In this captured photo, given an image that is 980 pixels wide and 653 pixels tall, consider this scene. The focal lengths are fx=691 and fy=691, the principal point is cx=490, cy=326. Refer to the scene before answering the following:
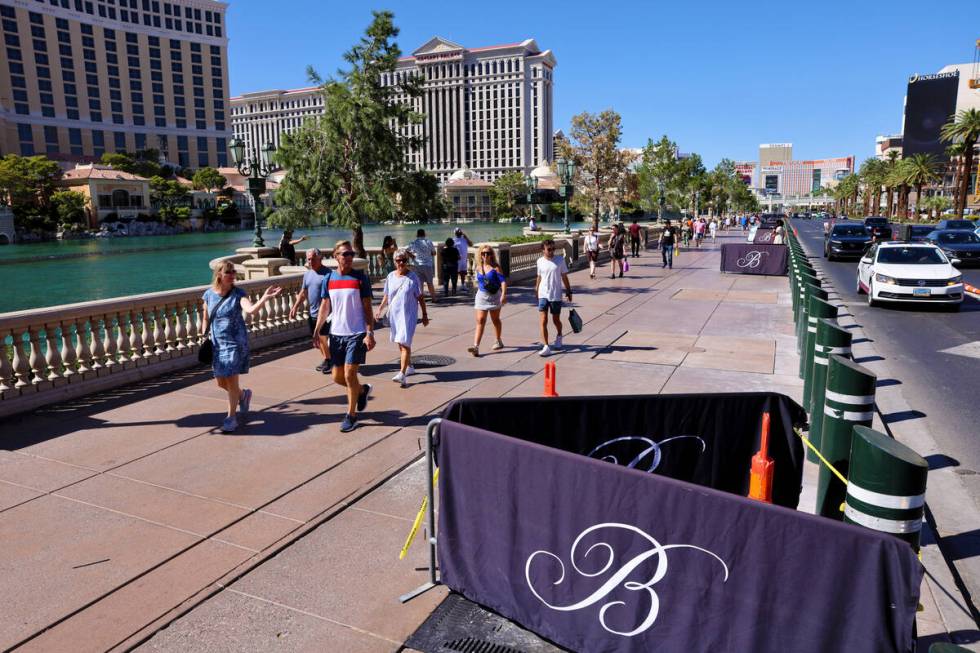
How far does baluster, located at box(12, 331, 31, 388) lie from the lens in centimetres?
805

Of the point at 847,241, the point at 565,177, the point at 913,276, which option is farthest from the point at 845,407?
the point at 847,241

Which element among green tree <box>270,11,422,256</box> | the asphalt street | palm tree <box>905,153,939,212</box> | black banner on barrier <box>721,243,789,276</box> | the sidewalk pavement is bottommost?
the asphalt street

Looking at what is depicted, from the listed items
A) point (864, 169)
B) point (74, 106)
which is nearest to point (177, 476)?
point (864, 169)

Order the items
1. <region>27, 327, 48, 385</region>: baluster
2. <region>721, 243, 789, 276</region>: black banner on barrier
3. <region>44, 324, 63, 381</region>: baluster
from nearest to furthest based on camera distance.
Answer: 1. <region>27, 327, 48, 385</region>: baluster
2. <region>44, 324, 63, 381</region>: baluster
3. <region>721, 243, 789, 276</region>: black banner on barrier

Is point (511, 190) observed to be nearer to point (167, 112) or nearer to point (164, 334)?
point (167, 112)

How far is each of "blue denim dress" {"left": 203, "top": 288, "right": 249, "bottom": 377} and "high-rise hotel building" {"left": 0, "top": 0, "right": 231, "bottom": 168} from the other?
519 ft

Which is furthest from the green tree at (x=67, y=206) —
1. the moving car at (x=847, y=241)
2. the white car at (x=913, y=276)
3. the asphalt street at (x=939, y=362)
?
the white car at (x=913, y=276)

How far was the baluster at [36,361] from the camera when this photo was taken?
825 cm

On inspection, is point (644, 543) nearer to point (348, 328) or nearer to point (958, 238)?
point (348, 328)

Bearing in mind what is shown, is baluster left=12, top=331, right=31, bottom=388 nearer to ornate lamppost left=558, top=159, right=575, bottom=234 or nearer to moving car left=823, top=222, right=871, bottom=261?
ornate lamppost left=558, top=159, right=575, bottom=234

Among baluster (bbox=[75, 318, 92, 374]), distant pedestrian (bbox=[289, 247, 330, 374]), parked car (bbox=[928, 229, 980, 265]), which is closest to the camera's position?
baluster (bbox=[75, 318, 92, 374])

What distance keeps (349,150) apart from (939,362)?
41.0ft

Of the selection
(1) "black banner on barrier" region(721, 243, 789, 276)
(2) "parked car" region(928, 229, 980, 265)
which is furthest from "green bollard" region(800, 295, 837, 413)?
(2) "parked car" region(928, 229, 980, 265)

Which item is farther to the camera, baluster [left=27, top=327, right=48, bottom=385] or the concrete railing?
baluster [left=27, top=327, right=48, bottom=385]
